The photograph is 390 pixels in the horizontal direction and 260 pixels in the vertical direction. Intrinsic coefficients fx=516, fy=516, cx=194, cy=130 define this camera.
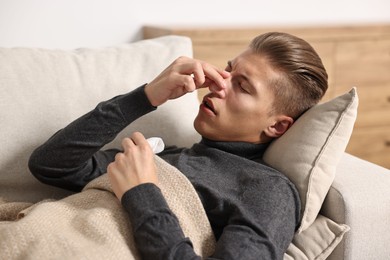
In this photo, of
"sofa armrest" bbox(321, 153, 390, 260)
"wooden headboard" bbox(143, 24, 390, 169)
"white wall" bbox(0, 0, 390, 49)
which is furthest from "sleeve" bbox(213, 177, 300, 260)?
"white wall" bbox(0, 0, 390, 49)

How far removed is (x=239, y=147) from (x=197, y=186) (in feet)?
0.66

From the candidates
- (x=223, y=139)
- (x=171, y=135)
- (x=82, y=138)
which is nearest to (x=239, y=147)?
(x=223, y=139)

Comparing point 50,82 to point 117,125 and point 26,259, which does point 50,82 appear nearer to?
→ point 117,125

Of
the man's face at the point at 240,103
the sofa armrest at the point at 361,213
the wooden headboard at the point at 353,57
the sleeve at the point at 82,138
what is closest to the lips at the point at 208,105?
the man's face at the point at 240,103

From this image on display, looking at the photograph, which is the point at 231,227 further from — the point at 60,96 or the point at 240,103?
the point at 60,96

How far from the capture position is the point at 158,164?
1.26 meters

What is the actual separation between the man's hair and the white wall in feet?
3.83

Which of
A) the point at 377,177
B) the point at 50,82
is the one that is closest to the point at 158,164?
the point at 50,82

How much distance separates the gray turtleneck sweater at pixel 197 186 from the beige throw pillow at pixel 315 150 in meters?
0.04

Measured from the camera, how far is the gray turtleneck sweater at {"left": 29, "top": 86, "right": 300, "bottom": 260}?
1.05 m

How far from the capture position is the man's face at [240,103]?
52.6 inches

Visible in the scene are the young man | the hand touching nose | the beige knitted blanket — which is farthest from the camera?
the hand touching nose

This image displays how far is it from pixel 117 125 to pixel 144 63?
0.37m

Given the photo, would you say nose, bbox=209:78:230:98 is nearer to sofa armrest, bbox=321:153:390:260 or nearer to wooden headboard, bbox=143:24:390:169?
sofa armrest, bbox=321:153:390:260
